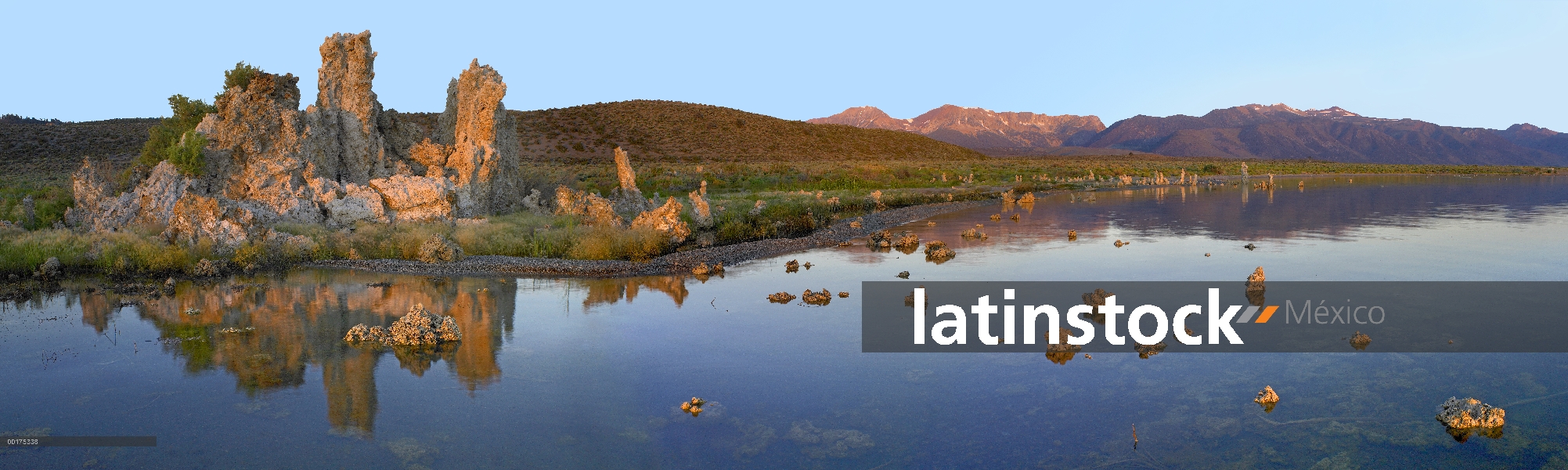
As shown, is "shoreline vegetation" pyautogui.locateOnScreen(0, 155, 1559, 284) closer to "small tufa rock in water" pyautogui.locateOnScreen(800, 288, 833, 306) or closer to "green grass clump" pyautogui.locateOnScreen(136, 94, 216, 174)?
"green grass clump" pyautogui.locateOnScreen(136, 94, 216, 174)

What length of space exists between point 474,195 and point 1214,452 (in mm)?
18147

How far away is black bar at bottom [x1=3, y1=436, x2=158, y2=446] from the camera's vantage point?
7273 mm

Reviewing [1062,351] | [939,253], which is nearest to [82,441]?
[1062,351]

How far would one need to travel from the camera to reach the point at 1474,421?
738 centimetres

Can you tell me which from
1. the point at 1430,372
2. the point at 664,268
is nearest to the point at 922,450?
the point at 1430,372

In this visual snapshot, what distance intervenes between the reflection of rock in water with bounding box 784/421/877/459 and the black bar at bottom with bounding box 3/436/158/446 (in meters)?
5.19

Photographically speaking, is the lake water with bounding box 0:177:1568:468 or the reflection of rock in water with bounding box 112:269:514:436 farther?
the reflection of rock in water with bounding box 112:269:514:436

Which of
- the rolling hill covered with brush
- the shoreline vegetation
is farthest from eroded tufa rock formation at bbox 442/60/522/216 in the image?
the rolling hill covered with brush

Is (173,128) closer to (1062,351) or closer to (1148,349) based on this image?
(1062,351)

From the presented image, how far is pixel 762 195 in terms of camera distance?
3400 cm

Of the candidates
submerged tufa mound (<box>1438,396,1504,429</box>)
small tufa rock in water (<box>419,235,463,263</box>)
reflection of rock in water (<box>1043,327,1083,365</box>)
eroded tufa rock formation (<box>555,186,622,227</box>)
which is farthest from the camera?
eroded tufa rock formation (<box>555,186,622,227</box>)

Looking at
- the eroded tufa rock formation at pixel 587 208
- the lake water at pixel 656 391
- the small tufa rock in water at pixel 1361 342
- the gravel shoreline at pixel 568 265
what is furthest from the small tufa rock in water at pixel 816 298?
the eroded tufa rock formation at pixel 587 208

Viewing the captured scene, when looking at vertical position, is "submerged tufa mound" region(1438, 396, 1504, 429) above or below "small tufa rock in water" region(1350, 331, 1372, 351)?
below

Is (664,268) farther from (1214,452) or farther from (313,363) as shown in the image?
(1214,452)
